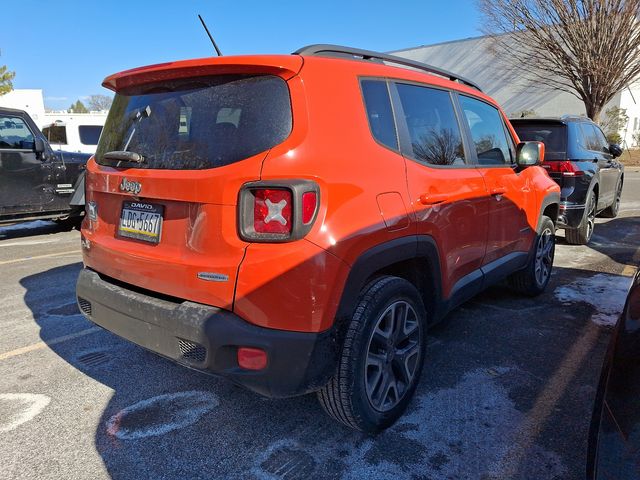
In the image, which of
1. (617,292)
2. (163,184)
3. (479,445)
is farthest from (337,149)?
(617,292)

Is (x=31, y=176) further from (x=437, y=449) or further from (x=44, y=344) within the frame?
(x=437, y=449)

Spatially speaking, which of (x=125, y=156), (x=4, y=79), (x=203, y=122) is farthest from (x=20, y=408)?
(x=4, y=79)

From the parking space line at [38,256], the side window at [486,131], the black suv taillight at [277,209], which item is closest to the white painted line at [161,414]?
the black suv taillight at [277,209]

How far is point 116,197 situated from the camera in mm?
2605

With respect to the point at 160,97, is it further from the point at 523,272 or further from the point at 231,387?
the point at 523,272

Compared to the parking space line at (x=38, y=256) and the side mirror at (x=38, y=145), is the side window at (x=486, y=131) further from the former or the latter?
the side mirror at (x=38, y=145)

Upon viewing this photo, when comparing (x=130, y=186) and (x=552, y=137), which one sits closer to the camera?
(x=130, y=186)

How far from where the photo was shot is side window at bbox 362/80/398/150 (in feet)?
8.12

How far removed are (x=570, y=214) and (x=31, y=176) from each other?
8007 millimetres

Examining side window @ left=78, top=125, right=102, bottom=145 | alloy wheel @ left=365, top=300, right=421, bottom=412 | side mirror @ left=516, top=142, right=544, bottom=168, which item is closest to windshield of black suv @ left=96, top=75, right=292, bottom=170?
alloy wheel @ left=365, top=300, right=421, bottom=412

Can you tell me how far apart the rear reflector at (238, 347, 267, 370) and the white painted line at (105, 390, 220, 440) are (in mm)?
792

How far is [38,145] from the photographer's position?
24.5 feet

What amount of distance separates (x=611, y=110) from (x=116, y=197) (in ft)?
104

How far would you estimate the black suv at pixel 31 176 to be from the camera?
725 centimetres
